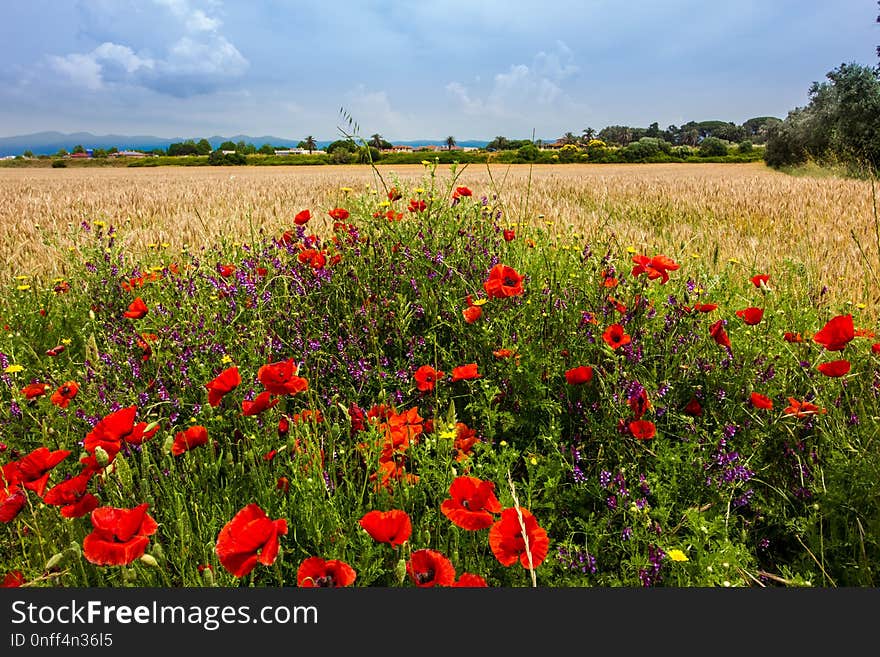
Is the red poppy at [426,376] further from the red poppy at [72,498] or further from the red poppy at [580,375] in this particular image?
the red poppy at [72,498]

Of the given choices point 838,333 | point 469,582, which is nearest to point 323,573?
point 469,582

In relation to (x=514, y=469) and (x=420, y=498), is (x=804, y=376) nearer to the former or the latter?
(x=514, y=469)

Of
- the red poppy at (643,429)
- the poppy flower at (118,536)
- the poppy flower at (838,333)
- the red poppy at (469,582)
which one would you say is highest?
the poppy flower at (838,333)

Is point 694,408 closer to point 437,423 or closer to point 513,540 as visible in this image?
point 437,423

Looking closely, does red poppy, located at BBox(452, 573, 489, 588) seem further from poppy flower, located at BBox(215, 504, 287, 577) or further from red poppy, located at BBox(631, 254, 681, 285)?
red poppy, located at BBox(631, 254, 681, 285)

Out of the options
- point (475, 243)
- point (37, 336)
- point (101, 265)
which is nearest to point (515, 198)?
point (475, 243)

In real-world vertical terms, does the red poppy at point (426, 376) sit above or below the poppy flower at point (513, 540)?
above

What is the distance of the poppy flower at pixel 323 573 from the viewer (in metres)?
1.04

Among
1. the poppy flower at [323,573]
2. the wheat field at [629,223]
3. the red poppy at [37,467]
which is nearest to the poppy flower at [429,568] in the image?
the poppy flower at [323,573]

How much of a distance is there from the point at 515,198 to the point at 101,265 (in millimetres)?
4690

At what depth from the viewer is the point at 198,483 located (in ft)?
5.26

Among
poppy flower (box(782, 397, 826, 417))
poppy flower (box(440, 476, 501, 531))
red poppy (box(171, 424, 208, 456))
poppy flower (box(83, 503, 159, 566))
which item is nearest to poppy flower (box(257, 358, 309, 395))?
red poppy (box(171, 424, 208, 456))

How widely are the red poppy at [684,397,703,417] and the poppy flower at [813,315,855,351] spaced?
0.45 meters

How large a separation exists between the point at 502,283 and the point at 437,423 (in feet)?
1.77
